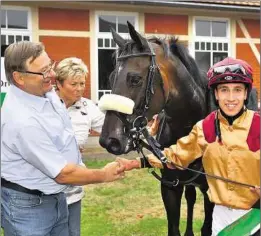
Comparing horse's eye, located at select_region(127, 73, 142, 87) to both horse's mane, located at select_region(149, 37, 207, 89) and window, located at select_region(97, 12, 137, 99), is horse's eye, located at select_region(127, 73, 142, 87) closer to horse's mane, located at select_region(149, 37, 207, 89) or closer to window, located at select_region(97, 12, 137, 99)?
horse's mane, located at select_region(149, 37, 207, 89)

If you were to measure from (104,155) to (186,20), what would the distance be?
470 centimetres

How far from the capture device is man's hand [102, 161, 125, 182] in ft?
8.39

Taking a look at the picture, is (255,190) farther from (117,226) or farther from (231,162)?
(117,226)

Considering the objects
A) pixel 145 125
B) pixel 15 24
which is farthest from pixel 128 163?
pixel 15 24

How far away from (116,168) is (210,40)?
408 inches

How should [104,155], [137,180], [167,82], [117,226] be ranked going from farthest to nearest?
[104,155] < [137,180] < [117,226] < [167,82]

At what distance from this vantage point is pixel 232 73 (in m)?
2.41

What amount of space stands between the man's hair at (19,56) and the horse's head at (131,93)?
1.84ft

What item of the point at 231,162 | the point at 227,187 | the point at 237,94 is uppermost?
the point at 237,94

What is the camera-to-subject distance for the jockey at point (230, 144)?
2350 millimetres

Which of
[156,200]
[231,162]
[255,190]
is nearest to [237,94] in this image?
[231,162]

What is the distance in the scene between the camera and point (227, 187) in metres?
2.41

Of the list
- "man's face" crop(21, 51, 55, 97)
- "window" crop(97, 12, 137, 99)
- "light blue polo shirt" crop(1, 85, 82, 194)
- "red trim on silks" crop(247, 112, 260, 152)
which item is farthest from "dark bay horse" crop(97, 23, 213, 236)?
"window" crop(97, 12, 137, 99)

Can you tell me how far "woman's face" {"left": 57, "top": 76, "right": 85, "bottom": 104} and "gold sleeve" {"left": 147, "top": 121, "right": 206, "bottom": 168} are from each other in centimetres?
93
